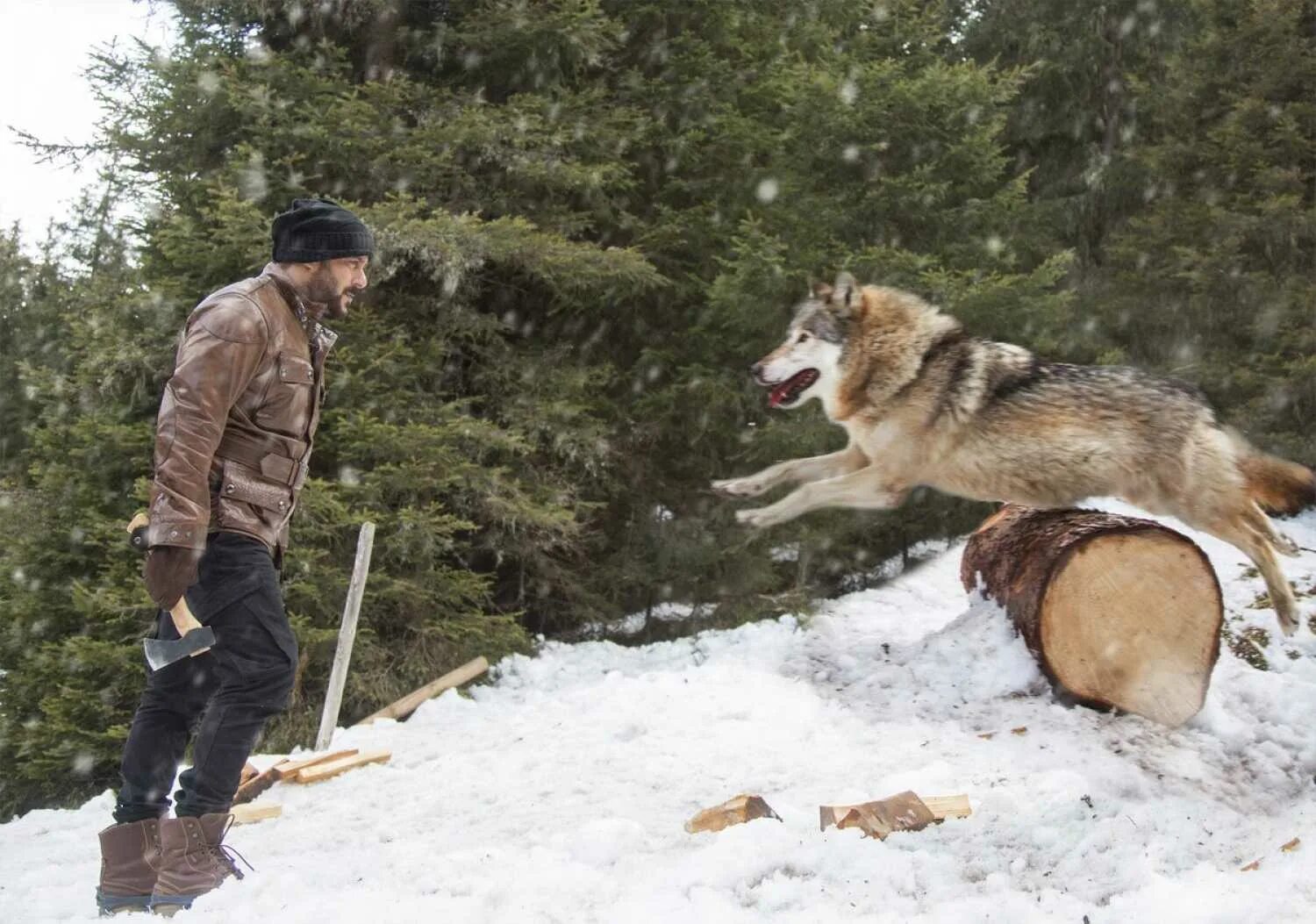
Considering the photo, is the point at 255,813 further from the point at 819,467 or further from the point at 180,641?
the point at 819,467

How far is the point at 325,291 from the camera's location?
13.2 ft

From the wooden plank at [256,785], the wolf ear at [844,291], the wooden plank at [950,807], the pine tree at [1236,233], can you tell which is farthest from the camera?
the pine tree at [1236,233]

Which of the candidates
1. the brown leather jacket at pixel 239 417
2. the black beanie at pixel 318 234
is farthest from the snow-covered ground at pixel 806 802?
the black beanie at pixel 318 234

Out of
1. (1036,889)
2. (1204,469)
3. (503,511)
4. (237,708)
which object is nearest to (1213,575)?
(1204,469)

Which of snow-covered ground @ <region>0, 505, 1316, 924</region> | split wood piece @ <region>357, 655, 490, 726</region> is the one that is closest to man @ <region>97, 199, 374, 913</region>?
snow-covered ground @ <region>0, 505, 1316, 924</region>

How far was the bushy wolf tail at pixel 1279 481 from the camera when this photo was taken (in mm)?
4977

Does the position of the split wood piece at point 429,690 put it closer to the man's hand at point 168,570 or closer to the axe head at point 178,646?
the axe head at point 178,646

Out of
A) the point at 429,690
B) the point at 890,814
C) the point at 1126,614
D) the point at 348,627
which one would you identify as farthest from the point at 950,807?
the point at 429,690

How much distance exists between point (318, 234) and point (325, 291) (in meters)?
0.23

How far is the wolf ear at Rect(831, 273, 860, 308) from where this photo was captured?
5.15 meters

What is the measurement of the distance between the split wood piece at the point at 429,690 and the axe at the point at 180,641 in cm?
493

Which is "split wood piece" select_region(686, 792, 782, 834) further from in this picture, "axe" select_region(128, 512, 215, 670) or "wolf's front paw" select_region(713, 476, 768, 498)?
Result: "axe" select_region(128, 512, 215, 670)

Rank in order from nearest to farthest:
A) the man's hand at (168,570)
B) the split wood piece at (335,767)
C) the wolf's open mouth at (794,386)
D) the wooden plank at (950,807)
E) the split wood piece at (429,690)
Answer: the man's hand at (168,570) < the wooden plank at (950,807) < the wolf's open mouth at (794,386) < the split wood piece at (335,767) < the split wood piece at (429,690)

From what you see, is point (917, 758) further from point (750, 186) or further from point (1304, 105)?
point (1304, 105)
